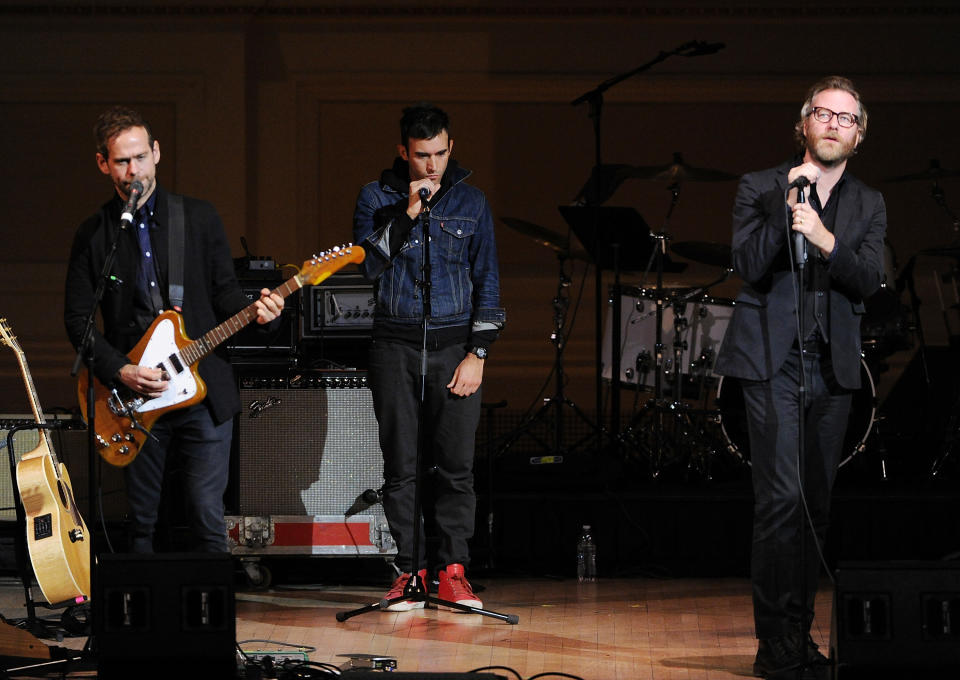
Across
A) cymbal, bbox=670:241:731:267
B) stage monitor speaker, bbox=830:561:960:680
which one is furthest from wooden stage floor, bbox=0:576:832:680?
cymbal, bbox=670:241:731:267

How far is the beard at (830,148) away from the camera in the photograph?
407 cm

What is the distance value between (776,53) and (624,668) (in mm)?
5937

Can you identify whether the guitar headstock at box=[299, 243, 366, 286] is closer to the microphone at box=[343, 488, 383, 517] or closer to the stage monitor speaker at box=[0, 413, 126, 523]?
the microphone at box=[343, 488, 383, 517]

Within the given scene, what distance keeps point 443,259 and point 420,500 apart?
0.96 metres

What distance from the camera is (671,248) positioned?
758cm

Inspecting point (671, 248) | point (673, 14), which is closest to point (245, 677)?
point (671, 248)

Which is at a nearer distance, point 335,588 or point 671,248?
point 335,588

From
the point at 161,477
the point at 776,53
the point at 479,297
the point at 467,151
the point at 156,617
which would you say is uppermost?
the point at 776,53

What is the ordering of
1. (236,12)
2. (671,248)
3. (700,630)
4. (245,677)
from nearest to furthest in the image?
(245,677), (700,630), (671,248), (236,12)

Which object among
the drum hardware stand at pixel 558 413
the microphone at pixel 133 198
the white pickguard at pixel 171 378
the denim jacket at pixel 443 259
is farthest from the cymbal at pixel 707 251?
the microphone at pixel 133 198

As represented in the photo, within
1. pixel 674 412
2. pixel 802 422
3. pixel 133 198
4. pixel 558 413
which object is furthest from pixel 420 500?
pixel 674 412

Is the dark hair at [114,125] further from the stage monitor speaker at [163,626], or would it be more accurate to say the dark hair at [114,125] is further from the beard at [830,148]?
the beard at [830,148]

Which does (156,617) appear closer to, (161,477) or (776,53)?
(161,477)

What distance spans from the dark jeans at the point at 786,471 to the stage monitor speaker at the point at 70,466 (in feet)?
10.6
